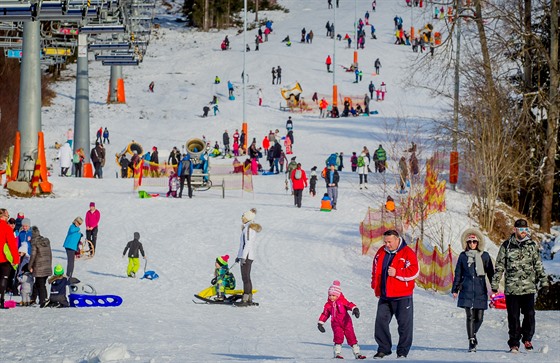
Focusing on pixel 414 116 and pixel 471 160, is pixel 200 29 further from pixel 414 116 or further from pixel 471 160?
pixel 471 160

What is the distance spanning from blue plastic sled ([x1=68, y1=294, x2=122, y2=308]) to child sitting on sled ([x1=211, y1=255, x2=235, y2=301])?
5.57 ft

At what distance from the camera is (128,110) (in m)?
66.9

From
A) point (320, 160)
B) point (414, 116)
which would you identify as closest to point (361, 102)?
point (414, 116)

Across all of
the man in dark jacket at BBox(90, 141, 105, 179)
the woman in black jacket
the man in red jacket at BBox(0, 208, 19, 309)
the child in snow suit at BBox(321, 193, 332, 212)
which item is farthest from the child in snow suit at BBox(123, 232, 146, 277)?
the man in dark jacket at BBox(90, 141, 105, 179)

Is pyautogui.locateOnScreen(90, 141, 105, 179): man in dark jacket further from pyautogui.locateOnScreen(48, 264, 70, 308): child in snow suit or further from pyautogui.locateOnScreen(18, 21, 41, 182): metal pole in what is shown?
pyautogui.locateOnScreen(48, 264, 70, 308): child in snow suit

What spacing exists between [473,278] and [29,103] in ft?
77.4

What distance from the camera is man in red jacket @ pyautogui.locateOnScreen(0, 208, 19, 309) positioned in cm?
1719

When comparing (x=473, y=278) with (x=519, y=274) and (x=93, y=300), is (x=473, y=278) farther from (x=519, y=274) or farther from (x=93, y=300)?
(x=93, y=300)

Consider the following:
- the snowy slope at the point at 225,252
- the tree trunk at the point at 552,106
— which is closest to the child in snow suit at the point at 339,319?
the snowy slope at the point at 225,252

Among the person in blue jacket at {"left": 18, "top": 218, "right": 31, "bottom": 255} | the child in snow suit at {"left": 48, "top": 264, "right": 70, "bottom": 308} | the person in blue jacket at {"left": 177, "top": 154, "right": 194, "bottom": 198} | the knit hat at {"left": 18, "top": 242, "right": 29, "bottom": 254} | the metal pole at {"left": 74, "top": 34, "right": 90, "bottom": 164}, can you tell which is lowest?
the child in snow suit at {"left": 48, "top": 264, "right": 70, "bottom": 308}

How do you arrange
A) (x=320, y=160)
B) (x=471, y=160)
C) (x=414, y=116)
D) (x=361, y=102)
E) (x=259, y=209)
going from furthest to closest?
1. (x=361, y=102)
2. (x=414, y=116)
3. (x=320, y=160)
4. (x=471, y=160)
5. (x=259, y=209)

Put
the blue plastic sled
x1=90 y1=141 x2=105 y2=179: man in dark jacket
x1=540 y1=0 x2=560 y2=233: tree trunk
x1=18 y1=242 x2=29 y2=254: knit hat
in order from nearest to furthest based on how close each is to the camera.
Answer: the blue plastic sled
x1=18 y1=242 x2=29 y2=254: knit hat
x1=540 y1=0 x2=560 y2=233: tree trunk
x1=90 y1=141 x2=105 y2=179: man in dark jacket

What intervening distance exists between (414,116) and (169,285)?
40.3m

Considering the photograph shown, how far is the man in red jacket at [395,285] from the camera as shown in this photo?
12023 millimetres
